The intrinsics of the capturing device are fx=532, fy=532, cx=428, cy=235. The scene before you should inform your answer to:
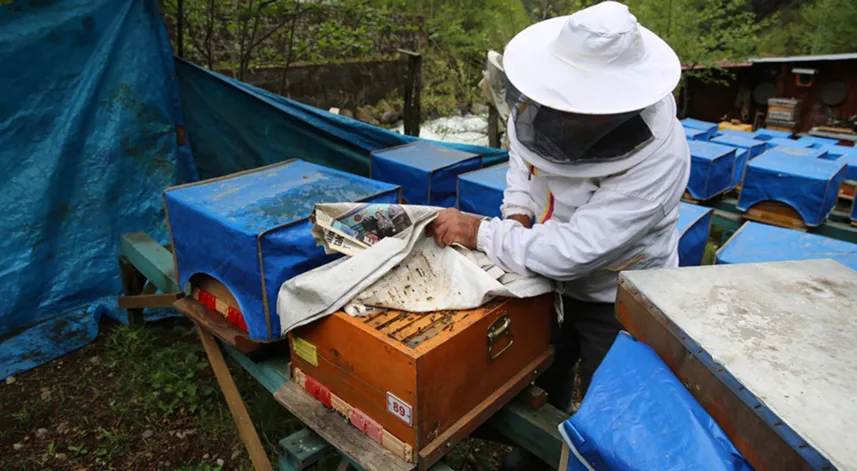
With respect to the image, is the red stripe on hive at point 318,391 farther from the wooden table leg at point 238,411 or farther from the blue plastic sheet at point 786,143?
the blue plastic sheet at point 786,143

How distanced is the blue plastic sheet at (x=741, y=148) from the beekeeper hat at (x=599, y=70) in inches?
164

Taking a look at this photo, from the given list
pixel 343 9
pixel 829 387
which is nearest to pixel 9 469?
pixel 829 387

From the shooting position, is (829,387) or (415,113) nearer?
(829,387)

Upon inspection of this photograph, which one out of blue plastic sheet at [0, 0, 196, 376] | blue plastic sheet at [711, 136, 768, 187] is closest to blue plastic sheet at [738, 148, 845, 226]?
blue plastic sheet at [711, 136, 768, 187]

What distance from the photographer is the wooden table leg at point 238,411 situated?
2150mm

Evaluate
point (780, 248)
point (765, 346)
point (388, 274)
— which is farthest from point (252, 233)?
point (780, 248)

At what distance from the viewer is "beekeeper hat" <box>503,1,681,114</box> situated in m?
1.47

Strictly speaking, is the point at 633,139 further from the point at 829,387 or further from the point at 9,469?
the point at 9,469

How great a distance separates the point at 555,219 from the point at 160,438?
229 centimetres

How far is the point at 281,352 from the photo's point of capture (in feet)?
6.85

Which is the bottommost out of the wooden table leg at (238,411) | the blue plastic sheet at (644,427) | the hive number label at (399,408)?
the wooden table leg at (238,411)

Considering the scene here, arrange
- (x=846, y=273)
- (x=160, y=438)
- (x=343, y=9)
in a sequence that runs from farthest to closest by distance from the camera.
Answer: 1. (x=343, y=9)
2. (x=160, y=438)
3. (x=846, y=273)

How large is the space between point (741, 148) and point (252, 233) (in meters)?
5.55

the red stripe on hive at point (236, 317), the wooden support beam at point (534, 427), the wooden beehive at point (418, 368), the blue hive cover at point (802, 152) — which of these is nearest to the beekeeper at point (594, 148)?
the wooden beehive at point (418, 368)
